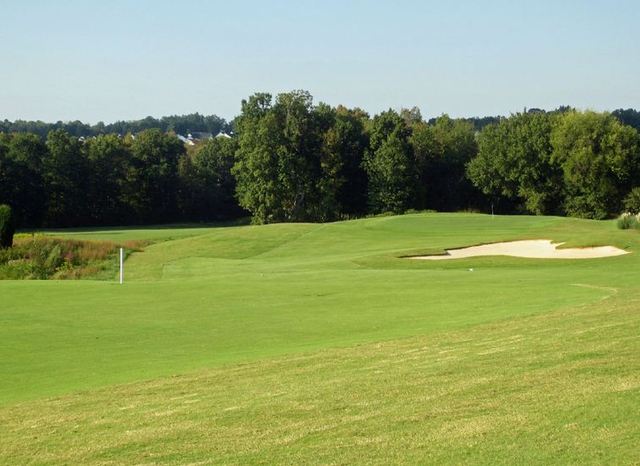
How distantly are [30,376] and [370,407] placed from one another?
6627mm

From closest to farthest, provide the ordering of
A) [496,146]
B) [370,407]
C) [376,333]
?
[370,407] < [376,333] < [496,146]

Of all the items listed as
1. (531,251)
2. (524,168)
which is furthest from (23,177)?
(531,251)

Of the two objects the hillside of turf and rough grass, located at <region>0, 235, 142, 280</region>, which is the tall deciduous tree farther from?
the hillside of turf

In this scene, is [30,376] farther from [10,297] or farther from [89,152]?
[89,152]

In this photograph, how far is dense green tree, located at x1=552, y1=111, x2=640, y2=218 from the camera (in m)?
83.4

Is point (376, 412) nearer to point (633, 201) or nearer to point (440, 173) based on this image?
point (633, 201)

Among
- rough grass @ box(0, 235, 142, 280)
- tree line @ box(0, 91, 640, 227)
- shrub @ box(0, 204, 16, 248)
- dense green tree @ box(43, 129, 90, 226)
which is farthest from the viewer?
dense green tree @ box(43, 129, 90, 226)

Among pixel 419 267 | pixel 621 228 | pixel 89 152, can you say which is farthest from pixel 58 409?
pixel 89 152

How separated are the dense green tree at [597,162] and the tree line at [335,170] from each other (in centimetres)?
11

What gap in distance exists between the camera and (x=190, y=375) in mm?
13570

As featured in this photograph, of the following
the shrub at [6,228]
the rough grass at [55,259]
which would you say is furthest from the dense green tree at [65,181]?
the shrub at [6,228]

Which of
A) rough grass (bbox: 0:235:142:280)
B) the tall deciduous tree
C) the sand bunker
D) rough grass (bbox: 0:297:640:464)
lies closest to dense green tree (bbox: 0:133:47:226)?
the tall deciduous tree

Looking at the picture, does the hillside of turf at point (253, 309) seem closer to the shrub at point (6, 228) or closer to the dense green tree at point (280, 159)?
the shrub at point (6, 228)

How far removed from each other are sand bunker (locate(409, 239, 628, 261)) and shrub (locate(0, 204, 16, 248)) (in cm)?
2265
